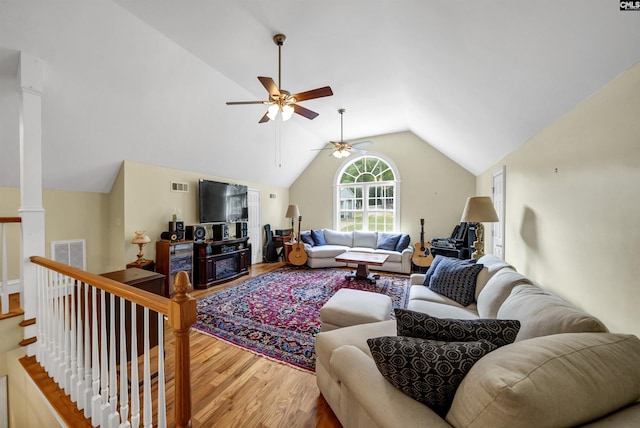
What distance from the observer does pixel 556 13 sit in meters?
1.31

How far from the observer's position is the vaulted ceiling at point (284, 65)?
1.53 m

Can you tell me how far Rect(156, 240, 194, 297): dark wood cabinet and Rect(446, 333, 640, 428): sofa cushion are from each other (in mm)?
4045

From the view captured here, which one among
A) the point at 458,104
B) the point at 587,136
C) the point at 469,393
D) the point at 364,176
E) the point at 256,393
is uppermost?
the point at 458,104

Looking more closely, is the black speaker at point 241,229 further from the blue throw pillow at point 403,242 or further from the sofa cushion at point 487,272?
the sofa cushion at point 487,272

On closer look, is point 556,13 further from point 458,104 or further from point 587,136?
point 458,104

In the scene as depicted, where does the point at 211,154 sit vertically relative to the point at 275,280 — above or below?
above

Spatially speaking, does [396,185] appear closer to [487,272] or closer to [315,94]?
[487,272]

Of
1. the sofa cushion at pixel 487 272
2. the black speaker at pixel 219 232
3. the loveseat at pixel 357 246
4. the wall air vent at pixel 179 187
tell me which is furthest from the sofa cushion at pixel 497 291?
the wall air vent at pixel 179 187

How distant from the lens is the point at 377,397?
0.99 metres

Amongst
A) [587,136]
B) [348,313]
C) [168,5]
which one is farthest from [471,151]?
[168,5]

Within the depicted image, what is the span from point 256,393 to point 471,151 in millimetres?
4429

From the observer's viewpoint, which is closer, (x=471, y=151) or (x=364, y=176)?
(x=471, y=151)

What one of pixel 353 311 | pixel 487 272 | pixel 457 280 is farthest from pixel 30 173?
pixel 487 272

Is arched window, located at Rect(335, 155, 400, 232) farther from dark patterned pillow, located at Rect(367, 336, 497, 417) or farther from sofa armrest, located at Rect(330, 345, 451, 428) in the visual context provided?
dark patterned pillow, located at Rect(367, 336, 497, 417)
